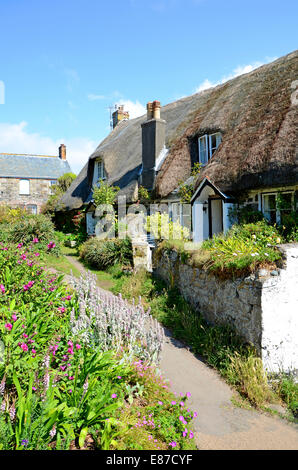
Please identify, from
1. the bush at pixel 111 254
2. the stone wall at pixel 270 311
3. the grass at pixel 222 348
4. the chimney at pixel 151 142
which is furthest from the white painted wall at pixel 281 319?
the chimney at pixel 151 142

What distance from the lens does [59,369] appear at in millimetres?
4316

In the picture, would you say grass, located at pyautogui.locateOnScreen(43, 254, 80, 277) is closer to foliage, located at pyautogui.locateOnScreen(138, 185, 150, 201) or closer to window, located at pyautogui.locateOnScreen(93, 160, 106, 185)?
foliage, located at pyautogui.locateOnScreen(138, 185, 150, 201)

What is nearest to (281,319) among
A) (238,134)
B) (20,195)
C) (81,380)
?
(81,380)

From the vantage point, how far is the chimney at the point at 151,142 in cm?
1493

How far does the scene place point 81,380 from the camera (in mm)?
3912

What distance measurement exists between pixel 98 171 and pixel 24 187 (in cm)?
1258

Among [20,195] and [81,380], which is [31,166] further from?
[81,380]

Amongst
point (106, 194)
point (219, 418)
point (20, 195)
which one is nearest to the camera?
point (219, 418)

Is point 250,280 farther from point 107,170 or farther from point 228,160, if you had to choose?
point 107,170

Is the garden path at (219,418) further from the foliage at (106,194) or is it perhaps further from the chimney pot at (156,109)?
the chimney pot at (156,109)

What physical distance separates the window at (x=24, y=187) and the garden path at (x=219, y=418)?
26883 millimetres

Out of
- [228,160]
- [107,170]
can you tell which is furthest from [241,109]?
[107,170]

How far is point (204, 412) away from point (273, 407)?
4.08ft

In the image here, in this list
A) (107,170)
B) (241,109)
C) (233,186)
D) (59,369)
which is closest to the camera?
(59,369)
